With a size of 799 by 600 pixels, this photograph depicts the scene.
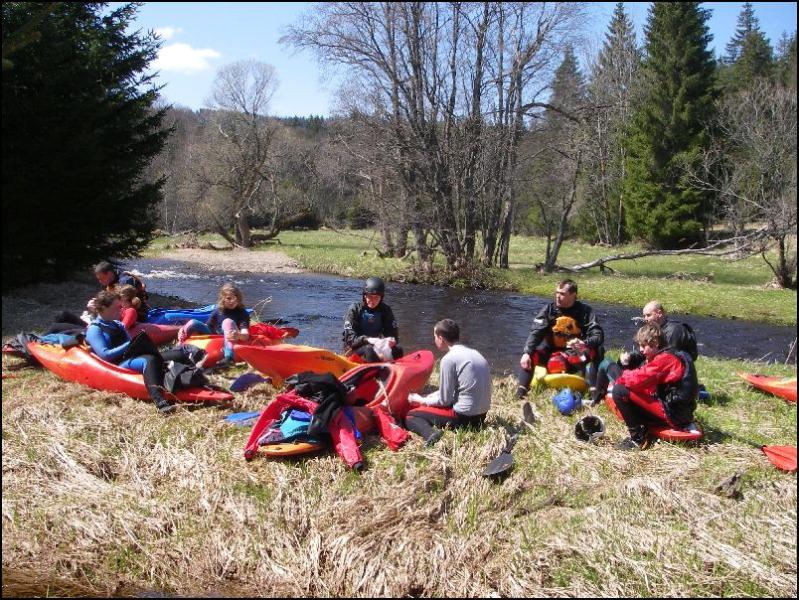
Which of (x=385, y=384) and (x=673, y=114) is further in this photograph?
(x=673, y=114)

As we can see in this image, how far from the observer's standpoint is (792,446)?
5.11 meters

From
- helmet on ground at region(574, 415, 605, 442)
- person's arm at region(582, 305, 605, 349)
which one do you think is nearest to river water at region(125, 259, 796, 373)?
person's arm at region(582, 305, 605, 349)

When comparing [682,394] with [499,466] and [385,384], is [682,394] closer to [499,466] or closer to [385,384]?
[499,466]

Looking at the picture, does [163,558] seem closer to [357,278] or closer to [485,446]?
[485,446]

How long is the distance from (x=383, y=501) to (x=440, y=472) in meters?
0.53

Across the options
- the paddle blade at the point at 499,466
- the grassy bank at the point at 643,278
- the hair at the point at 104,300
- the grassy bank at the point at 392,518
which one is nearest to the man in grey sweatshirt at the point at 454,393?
the grassy bank at the point at 392,518

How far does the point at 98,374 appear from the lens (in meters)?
6.48

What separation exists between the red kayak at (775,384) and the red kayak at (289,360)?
14.2ft

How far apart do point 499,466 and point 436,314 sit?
29.5 ft

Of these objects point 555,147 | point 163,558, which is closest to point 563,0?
point 555,147

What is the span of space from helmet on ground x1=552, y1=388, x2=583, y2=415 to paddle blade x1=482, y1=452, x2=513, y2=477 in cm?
138

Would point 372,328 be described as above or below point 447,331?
below

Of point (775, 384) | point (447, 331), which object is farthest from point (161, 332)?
point (775, 384)

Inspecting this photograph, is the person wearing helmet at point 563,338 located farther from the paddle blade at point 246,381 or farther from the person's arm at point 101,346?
the person's arm at point 101,346
